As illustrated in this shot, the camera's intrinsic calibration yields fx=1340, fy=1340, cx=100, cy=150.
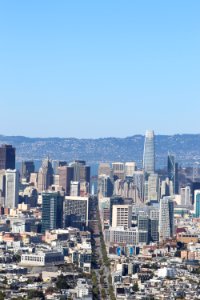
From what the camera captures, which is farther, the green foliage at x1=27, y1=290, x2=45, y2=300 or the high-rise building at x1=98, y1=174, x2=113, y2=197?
the high-rise building at x1=98, y1=174, x2=113, y2=197

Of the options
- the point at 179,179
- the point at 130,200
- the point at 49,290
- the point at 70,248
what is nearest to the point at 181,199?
the point at 130,200

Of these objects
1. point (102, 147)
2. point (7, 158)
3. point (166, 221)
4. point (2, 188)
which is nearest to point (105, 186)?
point (2, 188)

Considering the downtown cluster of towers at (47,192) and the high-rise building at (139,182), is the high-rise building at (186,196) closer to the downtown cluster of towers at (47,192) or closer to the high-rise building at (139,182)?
the high-rise building at (139,182)

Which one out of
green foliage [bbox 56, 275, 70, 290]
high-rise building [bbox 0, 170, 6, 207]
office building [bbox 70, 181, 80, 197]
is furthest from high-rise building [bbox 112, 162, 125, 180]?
green foliage [bbox 56, 275, 70, 290]

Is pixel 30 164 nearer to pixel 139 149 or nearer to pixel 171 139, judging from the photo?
pixel 139 149

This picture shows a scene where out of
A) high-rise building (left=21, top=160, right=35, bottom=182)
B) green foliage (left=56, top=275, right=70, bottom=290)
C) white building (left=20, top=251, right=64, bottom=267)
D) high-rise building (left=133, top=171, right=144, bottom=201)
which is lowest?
green foliage (left=56, top=275, right=70, bottom=290)

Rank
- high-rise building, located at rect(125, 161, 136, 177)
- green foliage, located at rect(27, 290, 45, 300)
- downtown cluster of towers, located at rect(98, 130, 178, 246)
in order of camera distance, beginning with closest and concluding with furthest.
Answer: green foliage, located at rect(27, 290, 45, 300) < downtown cluster of towers, located at rect(98, 130, 178, 246) < high-rise building, located at rect(125, 161, 136, 177)

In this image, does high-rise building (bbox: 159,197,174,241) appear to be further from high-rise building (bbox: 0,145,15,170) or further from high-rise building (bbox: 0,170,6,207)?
high-rise building (bbox: 0,145,15,170)
